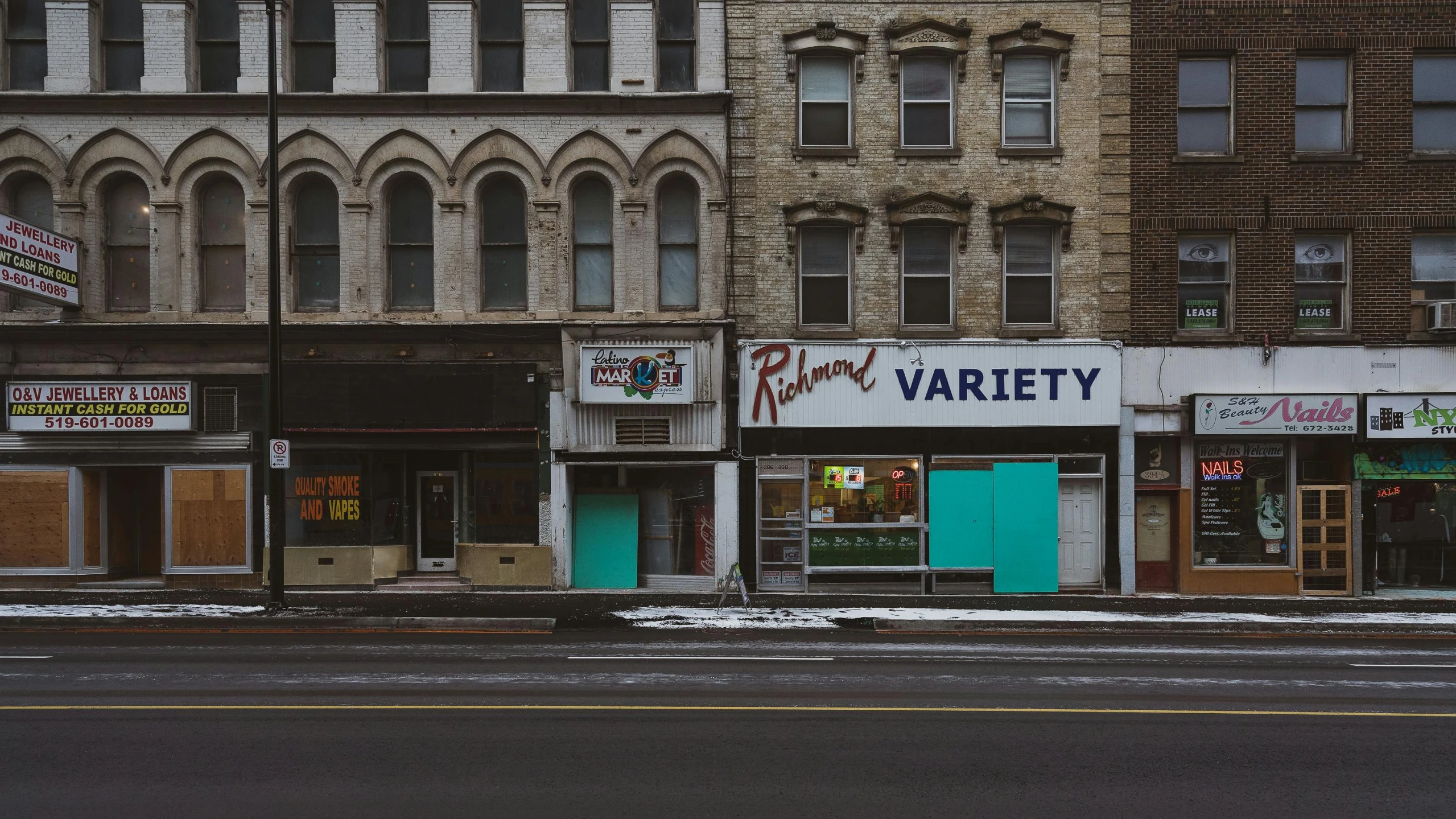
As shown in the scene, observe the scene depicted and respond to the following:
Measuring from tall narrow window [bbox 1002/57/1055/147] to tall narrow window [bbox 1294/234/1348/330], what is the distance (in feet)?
17.1

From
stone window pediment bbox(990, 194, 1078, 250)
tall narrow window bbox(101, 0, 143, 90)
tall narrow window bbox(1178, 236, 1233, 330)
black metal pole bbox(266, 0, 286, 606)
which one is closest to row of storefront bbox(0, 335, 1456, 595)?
tall narrow window bbox(1178, 236, 1233, 330)

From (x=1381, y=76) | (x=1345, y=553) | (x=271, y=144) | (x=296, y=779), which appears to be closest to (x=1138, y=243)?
(x=1381, y=76)

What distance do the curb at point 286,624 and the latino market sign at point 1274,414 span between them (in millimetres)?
12157

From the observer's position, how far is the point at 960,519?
1759 centimetres

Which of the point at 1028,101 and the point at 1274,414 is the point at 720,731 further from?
the point at 1028,101

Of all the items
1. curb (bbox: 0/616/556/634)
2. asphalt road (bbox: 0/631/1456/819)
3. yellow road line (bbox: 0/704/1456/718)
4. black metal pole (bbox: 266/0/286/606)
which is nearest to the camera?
asphalt road (bbox: 0/631/1456/819)

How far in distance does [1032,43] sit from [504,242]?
10551mm

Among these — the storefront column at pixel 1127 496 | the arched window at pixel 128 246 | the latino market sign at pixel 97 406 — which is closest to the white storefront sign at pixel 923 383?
the storefront column at pixel 1127 496

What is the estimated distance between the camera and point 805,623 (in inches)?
561

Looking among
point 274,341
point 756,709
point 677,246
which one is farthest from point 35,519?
point 756,709

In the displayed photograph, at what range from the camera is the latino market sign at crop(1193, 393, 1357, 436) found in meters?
17.1

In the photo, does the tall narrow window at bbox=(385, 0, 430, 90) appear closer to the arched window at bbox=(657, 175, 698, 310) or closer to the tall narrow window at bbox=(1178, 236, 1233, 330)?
the arched window at bbox=(657, 175, 698, 310)

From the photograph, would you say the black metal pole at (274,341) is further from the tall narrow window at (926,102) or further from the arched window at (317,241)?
the tall narrow window at (926,102)

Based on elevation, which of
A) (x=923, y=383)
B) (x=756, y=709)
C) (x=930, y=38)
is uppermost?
(x=930, y=38)
